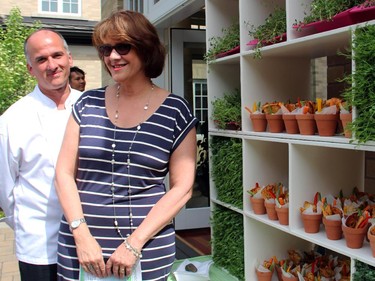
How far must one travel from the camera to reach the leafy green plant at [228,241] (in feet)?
8.46

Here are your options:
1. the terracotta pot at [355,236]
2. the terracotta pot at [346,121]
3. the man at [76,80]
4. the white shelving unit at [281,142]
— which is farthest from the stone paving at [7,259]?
the terracotta pot at [346,121]

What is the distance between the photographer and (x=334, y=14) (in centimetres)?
177

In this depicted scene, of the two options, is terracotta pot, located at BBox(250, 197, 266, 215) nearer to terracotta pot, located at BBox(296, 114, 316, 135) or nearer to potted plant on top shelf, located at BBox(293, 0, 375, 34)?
terracotta pot, located at BBox(296, 114, 316, 135)

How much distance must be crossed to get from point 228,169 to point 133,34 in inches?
51.6

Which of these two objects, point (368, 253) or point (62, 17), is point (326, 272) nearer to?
point (368, 253)

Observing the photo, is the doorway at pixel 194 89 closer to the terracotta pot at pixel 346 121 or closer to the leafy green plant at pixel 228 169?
the leafy green plant at pixel 228 169

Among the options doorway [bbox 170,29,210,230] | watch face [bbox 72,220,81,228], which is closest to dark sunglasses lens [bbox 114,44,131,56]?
watch face [bbox 72,220,81,228]

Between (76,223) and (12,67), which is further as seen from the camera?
(12,67)

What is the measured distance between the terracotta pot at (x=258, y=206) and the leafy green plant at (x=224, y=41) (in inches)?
37.6

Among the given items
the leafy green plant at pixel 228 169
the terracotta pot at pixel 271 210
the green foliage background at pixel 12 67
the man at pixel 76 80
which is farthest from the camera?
the green foliage background at pixel 12 67

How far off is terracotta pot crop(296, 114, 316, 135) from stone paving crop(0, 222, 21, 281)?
303 centimetres

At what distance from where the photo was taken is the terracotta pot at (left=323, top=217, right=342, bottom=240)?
185 cm

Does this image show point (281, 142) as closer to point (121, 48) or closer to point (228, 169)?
point (228, 169)

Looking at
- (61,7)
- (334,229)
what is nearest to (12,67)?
(334,229)
